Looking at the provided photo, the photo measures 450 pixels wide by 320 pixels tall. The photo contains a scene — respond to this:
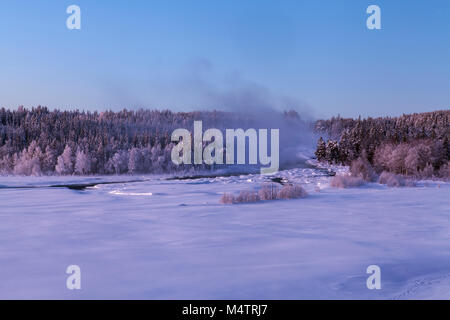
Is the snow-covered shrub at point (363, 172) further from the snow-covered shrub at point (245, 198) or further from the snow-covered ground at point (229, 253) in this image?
the snow-covered ground at point (229, 253)

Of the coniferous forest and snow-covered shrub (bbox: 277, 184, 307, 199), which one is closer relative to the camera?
snow-covered shrub (bbox: 277, 184, 307, 199)

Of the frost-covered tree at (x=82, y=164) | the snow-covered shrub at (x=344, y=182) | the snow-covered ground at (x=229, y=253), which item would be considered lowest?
the frost-covered tree at (x=82, y=164)

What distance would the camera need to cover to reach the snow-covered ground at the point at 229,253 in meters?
6.39

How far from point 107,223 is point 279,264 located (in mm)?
6814

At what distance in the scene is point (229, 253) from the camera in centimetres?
859

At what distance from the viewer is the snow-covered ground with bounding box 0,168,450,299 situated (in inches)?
252

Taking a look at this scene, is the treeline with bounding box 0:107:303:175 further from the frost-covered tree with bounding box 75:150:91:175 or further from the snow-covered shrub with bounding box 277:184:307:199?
the snow-covered shrub with bounding box 277:184:307:199

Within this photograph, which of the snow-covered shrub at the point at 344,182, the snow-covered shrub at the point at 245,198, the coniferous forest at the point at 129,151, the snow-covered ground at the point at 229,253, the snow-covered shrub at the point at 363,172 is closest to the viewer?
the snow-covered ground at the point at 229,253

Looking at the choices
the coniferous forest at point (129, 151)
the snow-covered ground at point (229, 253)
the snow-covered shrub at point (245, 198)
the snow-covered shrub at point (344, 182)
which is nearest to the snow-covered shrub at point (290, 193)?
the snow-covered shrub at point (245, 198)

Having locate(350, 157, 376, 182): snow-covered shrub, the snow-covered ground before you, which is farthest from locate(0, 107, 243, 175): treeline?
the snow-covered ground

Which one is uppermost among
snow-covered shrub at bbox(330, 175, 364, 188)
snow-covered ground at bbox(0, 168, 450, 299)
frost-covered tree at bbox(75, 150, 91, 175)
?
snow-covered ground at bbox(0, 168, 450, 299)

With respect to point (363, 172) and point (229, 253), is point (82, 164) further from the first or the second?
point (229, 253)

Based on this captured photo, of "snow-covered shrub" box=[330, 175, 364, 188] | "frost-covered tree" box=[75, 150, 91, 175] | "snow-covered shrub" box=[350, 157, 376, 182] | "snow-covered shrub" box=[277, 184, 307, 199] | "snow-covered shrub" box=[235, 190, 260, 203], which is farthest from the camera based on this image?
"frost-covered tree" box=[75, 150, 91, 175]
